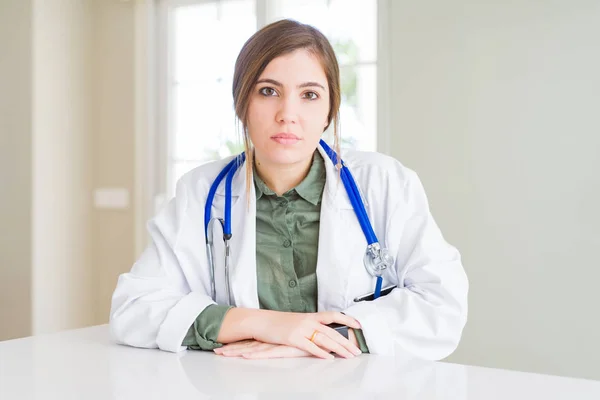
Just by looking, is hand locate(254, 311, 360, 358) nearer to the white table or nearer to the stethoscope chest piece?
the white table

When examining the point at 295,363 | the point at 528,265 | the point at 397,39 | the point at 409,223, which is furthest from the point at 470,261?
the point at 295,363

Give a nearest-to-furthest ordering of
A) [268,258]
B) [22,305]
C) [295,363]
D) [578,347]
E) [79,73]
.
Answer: [295,363] → [268,258] → [578,347] → [22,305] → [79,73]

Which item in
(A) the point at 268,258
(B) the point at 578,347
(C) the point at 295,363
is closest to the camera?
(C) the point at 295,363

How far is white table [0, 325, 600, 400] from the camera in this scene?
2.99 feet

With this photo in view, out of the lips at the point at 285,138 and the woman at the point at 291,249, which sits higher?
the lips at the point at 285,138

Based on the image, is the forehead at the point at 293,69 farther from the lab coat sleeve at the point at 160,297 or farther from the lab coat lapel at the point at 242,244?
the lab coat sleeve at the point at 160,297

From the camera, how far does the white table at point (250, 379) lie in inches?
35.8

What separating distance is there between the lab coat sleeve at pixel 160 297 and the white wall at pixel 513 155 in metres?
1.64

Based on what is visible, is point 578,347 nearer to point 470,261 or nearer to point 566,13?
point 470,261

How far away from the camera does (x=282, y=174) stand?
1506mm

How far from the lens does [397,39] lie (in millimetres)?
2953

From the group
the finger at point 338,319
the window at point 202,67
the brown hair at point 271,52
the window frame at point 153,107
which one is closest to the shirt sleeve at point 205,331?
the finger at point 338,319

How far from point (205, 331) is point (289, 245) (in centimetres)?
31

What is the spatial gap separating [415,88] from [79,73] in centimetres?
213
